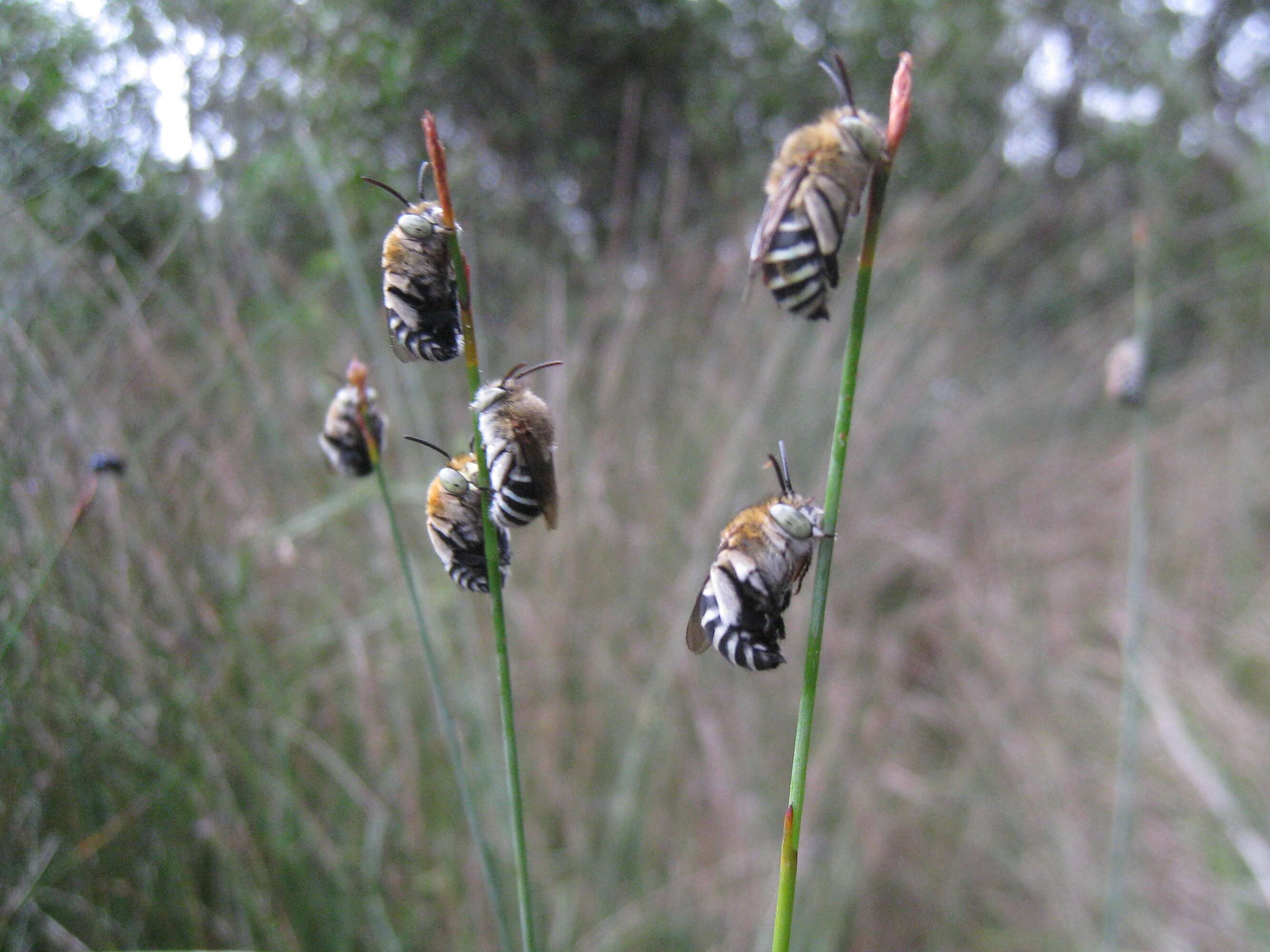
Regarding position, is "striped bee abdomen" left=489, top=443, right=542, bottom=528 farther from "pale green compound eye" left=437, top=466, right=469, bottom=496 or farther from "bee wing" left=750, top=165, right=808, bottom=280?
"bee wing" left=750, top=165, right=808, bottom=280

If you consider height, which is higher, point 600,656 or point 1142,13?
point 1142,13

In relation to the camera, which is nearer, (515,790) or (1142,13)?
(515,790)

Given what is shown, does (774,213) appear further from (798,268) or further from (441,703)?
(441,703)

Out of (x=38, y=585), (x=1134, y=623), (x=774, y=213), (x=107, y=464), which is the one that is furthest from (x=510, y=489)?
(x=1134, y=623)

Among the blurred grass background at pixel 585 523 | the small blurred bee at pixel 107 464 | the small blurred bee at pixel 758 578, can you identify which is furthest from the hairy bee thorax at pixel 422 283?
the small blurred bee at pixel 107 464

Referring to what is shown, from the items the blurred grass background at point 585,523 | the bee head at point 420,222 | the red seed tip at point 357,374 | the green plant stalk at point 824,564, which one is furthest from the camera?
the blurred grass background at point 585,523

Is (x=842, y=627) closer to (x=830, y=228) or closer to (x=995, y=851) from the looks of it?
(x=995, y=851)

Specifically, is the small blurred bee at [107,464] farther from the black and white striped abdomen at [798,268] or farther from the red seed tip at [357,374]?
the black and white striped abdomen at [798,268]

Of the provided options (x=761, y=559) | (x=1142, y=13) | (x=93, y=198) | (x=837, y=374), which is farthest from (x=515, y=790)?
(x=1142, y=13)

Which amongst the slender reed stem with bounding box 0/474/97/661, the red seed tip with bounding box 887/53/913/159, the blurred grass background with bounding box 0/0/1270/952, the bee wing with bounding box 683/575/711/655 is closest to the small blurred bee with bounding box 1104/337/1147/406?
the blurred grass background with bounding box 0/0/1270/952
